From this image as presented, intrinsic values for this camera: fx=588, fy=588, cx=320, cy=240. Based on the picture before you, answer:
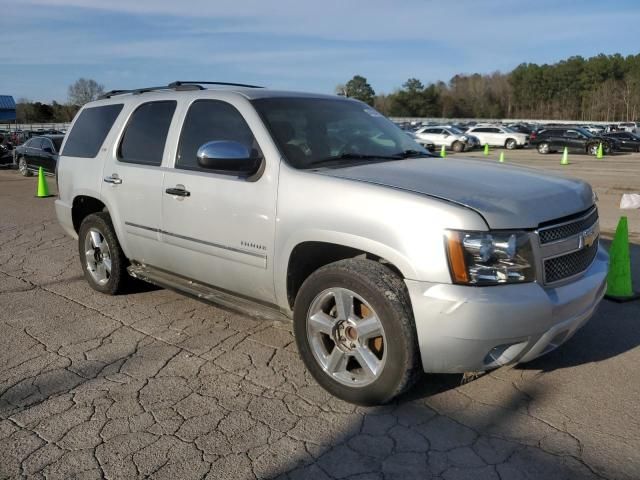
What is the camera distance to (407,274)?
312 cm

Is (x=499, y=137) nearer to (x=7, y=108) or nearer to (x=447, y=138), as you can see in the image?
(x=447, y=138)

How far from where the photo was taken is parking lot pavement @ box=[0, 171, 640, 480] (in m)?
2.88

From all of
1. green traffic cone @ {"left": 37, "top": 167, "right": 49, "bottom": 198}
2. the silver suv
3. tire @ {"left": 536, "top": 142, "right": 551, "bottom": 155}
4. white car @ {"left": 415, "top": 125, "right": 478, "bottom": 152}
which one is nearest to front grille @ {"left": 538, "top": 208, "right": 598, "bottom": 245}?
the silver suv

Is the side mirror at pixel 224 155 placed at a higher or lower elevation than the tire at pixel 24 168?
higher

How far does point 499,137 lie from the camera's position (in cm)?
4078

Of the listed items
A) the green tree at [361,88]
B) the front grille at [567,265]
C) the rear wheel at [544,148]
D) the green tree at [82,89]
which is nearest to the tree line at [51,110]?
the green tree at [82,89]

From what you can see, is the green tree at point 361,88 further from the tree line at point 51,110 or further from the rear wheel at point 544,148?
the rear wheel at point 544,148

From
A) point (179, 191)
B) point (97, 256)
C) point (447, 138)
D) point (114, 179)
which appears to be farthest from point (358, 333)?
point (447, 138)

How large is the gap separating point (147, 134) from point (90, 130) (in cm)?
106

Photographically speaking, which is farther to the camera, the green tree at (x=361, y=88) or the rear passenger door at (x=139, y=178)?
the green tree at (x=361, y=88)

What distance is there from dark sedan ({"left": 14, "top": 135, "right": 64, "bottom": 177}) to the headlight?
16.9 meters

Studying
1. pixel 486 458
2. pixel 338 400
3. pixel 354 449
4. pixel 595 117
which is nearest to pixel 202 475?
pixel 354 449

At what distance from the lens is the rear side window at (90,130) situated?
5363 millimetres

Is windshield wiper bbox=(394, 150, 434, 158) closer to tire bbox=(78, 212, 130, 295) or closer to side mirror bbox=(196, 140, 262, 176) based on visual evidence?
side mirror bbox=(196, 140, 262, 176)
